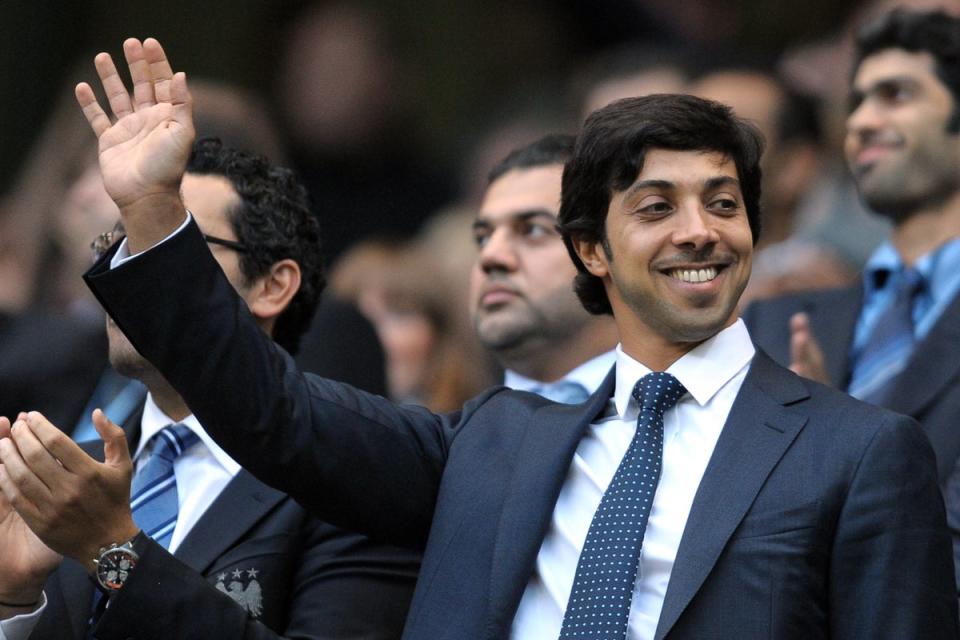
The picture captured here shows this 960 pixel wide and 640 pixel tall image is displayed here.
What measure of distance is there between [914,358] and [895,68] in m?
1.25

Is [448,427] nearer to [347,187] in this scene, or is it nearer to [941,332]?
[941,332]

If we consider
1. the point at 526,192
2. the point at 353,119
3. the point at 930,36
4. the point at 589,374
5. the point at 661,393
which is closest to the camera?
the point at 661,393

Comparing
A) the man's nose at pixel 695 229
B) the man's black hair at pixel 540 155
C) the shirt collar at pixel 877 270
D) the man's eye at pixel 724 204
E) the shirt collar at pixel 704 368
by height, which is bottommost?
the shirt collar at pixel 704 368

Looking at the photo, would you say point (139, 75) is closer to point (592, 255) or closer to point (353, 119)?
point (592, 255)

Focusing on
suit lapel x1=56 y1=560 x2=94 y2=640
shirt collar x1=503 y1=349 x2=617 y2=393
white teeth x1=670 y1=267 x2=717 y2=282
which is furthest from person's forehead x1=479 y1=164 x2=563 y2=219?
suit lapel x1=56 y1=560 x2=94 y2=640

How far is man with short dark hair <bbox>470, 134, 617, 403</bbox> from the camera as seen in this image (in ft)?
15.3

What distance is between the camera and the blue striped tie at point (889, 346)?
475 cm

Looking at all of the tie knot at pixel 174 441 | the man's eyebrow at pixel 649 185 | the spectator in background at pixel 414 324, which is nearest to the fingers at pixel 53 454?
the tie knot at pixel 174 441

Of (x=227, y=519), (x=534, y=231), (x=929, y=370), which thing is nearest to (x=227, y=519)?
(x=227, y=519)

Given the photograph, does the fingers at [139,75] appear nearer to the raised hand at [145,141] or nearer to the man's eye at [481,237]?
the raised hand at [145,141]

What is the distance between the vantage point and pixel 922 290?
16.6ft

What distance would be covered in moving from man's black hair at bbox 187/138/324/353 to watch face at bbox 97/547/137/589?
88 cm

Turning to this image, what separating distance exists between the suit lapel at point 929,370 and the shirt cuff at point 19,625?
2.31 meters

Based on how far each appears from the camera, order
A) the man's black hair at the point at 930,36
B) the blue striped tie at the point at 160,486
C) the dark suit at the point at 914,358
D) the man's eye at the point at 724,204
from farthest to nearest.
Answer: the man's black hair at the point at 930,36 < the dark suit at the point at 914,358 < the blue striped tie at the point at 160,486 < the man's eye at the point at 724,204
